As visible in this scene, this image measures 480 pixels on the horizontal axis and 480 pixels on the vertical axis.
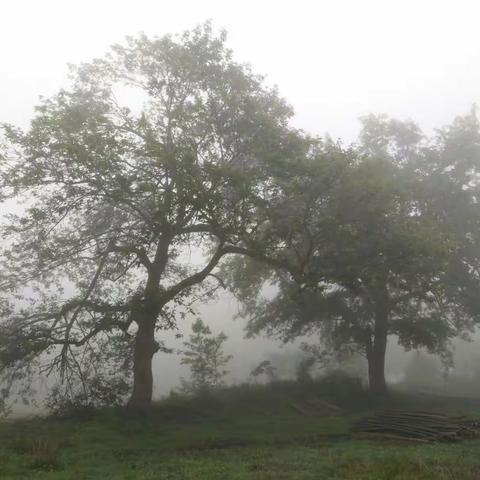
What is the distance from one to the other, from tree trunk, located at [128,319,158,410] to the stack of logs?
372 inches

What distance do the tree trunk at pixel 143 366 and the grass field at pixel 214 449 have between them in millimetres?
893

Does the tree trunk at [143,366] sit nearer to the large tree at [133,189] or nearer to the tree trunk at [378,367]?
the large tree at [133,189]

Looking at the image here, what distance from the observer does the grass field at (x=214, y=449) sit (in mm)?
12898

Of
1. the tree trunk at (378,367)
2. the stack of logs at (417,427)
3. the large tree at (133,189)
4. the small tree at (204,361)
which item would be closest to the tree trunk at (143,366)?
the large tree at (133,189)

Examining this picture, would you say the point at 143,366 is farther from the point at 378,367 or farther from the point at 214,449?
the point at 378,367

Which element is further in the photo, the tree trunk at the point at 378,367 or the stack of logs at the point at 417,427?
the tree trunk at the point at 378,367

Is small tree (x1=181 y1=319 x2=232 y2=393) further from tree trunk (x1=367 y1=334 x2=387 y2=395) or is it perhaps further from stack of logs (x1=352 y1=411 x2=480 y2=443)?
stack of logs (x1=352 y1=411 x2=480 y2=443)

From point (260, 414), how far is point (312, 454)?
38.1ft

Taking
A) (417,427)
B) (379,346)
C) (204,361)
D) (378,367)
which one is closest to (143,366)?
(417,427)

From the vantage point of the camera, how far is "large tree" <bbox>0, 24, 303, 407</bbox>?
19.9 meters

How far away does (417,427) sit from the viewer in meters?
20.4

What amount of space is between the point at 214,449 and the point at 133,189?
1016 centimetres

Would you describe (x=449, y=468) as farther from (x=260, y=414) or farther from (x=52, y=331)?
(x=52, y=331)

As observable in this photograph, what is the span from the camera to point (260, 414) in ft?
89.1
